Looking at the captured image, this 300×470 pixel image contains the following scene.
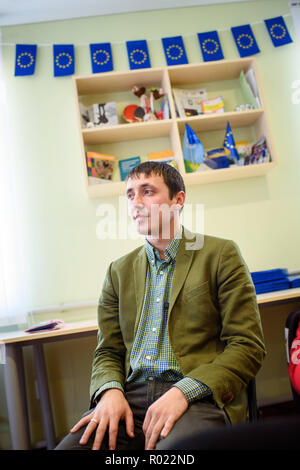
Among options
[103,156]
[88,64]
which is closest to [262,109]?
[103,156]

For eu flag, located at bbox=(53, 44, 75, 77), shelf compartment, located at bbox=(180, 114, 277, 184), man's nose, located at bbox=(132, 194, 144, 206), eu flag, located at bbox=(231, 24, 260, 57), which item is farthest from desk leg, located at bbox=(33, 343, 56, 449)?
eu flag, located at bbox=(231, 24, 260, 57)

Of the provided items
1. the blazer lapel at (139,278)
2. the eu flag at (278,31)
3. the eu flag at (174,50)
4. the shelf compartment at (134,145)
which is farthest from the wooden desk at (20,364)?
the eu flag at (278,31)

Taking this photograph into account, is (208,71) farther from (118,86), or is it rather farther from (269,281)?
(269,281)

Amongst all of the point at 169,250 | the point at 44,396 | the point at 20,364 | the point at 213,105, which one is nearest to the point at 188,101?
the point at 213,105

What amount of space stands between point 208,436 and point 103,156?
2.04 meters

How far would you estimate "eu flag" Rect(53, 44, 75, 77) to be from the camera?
238 centimetres

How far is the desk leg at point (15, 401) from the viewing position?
62.7 inches

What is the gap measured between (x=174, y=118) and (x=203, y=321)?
1518mm

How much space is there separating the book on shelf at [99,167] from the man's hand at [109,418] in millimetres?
1415

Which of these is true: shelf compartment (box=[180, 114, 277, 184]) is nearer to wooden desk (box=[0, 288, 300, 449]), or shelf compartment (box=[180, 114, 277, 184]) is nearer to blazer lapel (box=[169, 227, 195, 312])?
wooden desk (box=[0, 288, 300, 449])

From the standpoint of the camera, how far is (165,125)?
87.0 inches

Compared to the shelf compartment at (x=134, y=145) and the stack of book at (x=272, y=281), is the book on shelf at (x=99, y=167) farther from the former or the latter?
the stack of book at (x=272, y=281)
